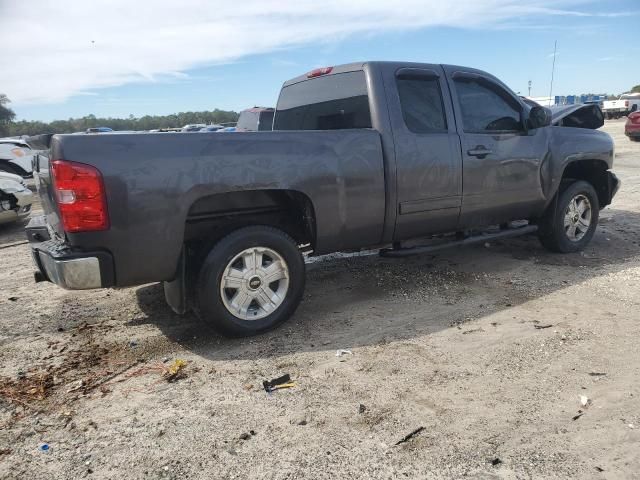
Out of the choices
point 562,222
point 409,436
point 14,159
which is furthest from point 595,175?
point 14,159

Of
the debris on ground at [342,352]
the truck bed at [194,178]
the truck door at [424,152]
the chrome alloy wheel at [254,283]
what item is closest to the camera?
the truck bed at [194,178]

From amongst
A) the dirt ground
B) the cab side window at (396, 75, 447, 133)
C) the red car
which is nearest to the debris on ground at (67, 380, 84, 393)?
the dirt ground

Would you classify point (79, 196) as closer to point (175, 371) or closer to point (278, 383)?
point (175, 371)

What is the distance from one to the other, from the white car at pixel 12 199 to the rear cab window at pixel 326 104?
5.22 m

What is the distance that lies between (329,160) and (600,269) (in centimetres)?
324

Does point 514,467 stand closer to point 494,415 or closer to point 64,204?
point 494,415

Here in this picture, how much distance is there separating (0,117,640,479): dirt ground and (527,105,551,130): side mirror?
1507 millimetres

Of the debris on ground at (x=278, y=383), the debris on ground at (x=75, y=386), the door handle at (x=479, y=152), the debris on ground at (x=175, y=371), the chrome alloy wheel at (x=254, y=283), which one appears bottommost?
the debris on ground at (x=75, y=386)

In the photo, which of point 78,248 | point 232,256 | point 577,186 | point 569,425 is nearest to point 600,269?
point 577,186

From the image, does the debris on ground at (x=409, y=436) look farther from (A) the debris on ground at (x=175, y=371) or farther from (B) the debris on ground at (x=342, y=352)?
(A) the debris on ground at (x=175, y=371)

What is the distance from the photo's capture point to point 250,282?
12.3 ft

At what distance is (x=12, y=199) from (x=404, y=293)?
693 cm

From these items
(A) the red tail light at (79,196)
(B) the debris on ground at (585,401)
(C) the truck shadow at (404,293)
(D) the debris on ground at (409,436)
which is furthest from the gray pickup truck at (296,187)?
(B) the debris on ground at (585,401)

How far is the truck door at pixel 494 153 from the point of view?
4719 mm
